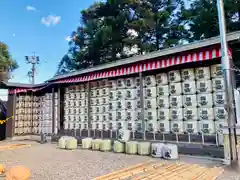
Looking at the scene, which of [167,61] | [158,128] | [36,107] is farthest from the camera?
[36,107]

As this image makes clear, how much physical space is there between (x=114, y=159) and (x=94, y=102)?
365 cm

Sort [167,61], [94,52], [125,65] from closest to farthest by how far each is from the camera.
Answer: [167,61]
[125,65]
[94,52]

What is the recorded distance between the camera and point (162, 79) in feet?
23.4

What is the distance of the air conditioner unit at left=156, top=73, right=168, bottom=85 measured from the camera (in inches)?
278

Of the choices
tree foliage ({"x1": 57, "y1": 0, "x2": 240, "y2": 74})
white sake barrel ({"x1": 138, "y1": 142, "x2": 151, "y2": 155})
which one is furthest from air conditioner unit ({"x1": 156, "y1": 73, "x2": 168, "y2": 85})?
tree foliage ({"x1": 57, "y1": 0, "x2": 240, "y2": 74})

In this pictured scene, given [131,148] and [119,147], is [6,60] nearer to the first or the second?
[119,147]

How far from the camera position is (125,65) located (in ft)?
25.7

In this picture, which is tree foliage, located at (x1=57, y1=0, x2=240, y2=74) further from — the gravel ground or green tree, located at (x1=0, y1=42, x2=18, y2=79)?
the gravel ground

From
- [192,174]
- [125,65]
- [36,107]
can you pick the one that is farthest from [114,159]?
[36,107]

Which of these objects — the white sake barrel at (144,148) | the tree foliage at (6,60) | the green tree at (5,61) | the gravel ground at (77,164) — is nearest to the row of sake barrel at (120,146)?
the white sake barrel at (144,148)

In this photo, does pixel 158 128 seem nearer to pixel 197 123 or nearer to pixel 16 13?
pixel 197 123

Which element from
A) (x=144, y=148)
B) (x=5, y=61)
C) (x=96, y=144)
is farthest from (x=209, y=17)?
(x=5, y=61)

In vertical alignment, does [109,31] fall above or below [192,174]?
above

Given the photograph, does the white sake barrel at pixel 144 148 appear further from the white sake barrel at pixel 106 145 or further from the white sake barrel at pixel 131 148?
the white sake barrel at pixel 106 145
